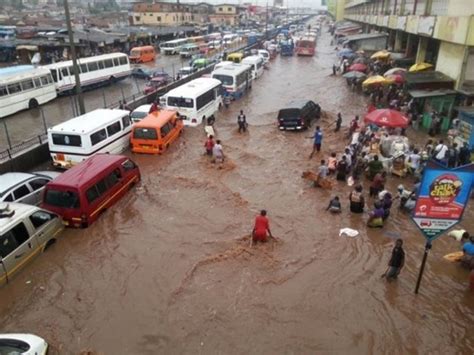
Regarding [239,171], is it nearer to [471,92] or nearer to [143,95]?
[471,92]

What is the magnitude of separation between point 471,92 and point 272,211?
1152 centimetres

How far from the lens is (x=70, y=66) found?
27.8 m

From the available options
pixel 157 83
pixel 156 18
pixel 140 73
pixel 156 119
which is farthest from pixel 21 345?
pixel 156 18

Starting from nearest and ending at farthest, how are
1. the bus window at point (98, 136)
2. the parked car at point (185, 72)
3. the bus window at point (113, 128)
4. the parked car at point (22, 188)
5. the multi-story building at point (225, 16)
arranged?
the parked car at point (22, 188) → the bus window at point (98, 136) → the bus window at point (113, 128) → the parked car at point (185, 72) → the multi-story building at point (225, 16)

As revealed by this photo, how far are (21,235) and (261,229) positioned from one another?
588 cm

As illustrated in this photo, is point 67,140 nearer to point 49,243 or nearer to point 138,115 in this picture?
point 49,243

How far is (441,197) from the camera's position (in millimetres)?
7336

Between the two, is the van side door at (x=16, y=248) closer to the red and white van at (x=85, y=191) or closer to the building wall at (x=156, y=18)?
the red and white van at (x=85, y=191)

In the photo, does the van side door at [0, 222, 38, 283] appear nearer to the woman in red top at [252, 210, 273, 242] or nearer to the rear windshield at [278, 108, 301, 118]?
the woman in red top at [252, 210, 273, 242]

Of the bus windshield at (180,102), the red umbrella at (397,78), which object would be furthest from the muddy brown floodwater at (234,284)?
the red umbrella at (397,78)

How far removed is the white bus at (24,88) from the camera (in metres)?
21.6

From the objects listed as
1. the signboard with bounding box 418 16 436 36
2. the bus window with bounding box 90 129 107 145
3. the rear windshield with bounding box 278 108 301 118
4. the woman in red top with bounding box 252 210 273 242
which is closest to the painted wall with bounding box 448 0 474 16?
the signboard with bounding box 418 16 436 36

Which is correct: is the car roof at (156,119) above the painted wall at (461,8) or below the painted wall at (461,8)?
below

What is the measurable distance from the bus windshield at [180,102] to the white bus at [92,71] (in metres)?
10.4
